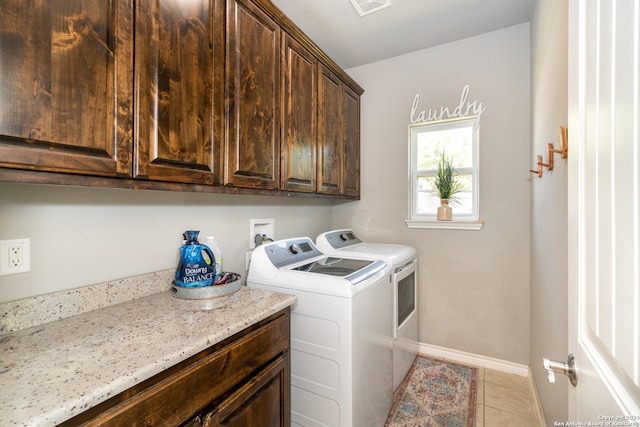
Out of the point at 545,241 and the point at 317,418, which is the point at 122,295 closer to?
the point at 317,418

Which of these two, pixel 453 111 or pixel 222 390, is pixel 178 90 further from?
pixel 453 111

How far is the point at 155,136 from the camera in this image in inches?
40.9

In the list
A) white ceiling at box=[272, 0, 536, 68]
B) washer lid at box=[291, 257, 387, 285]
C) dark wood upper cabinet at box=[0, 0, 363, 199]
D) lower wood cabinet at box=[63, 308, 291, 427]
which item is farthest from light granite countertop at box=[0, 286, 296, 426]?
white ceiling at box=[272, 0, 536, 68]

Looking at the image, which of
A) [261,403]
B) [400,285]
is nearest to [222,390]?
[261,403]

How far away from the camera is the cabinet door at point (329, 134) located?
2.10 metres

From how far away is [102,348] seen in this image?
821 mm

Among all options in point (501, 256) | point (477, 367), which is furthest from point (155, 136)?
point (477, 367)

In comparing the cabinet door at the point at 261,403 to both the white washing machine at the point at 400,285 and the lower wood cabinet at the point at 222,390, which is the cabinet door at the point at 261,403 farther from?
the white washing machine at the point at 400,285

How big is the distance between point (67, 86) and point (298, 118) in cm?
121

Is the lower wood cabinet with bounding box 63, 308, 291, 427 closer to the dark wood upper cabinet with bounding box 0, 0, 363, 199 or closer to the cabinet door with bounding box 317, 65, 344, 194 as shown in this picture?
the dark wood upper cabinet with bounding box 0, 0, 363, 199

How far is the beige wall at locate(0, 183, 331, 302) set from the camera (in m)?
0.99

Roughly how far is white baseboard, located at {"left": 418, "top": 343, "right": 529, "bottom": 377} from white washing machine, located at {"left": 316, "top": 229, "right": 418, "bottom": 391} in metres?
0.14

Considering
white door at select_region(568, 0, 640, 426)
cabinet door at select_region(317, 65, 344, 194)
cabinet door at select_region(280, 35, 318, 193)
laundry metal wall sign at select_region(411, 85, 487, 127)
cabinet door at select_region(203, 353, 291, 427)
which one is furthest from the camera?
laundry metal wall sign at select_region(411, 85, 487, 127)

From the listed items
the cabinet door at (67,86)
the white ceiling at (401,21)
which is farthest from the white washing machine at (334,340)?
the white ceiling at (401,21)
